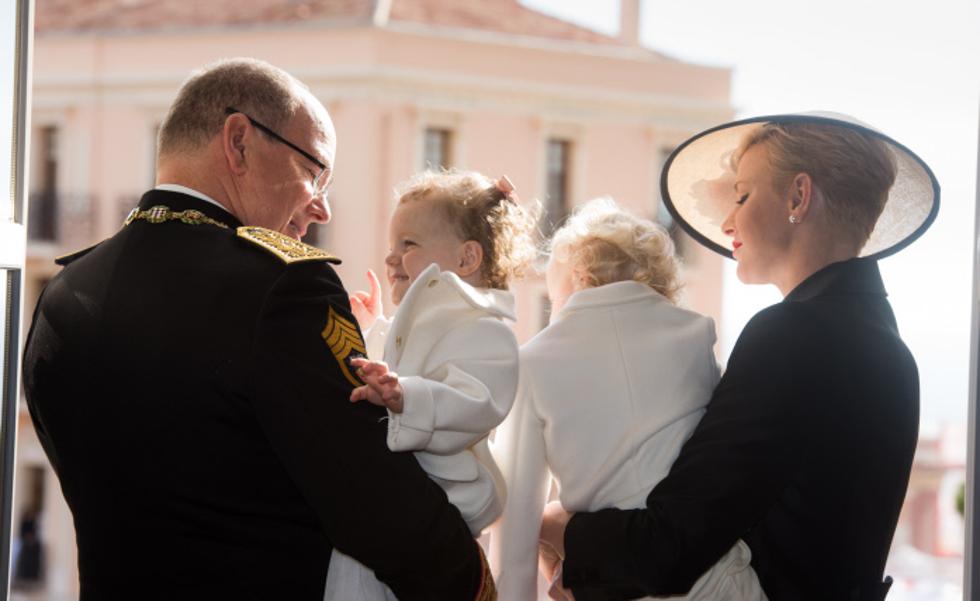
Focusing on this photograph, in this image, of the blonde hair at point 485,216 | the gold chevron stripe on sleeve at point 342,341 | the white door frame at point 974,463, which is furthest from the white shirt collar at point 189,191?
the white door frame at point 974,463

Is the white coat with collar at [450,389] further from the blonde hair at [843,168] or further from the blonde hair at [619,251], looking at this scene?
the blonde hair at [843,168]

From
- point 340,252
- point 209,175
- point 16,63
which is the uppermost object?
point 16,63

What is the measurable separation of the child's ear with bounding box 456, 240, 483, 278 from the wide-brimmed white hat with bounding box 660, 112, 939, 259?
1.10ft

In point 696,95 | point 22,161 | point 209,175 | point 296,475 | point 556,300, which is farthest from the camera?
point 696,95

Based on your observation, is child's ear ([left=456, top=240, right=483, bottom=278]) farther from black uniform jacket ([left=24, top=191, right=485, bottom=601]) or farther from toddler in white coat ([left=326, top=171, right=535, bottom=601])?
black uniform jacket ([left=24, top=191, right=485, bottom=601])

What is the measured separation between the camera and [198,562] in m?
1.63

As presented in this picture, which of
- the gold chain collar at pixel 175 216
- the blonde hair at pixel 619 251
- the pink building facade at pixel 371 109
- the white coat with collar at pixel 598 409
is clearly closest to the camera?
the gold chain collar at pixel 175 216

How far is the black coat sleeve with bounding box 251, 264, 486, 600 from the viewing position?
62.2 inches

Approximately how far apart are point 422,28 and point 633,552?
43.3ft

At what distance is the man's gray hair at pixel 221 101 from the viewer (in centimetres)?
179

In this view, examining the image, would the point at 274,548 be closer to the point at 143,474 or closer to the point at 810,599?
the point at 143,474

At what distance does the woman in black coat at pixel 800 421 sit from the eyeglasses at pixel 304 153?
636 millimetres

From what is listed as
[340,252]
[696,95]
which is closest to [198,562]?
[340,252]

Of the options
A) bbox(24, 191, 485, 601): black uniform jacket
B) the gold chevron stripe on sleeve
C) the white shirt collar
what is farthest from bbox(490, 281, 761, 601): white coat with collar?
the white shirt collar
